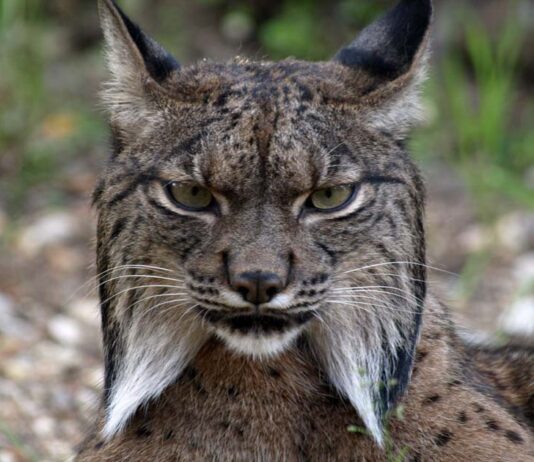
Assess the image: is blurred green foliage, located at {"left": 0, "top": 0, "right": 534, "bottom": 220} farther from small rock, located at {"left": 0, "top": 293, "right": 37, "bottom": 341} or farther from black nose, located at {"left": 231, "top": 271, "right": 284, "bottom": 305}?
black nose, located at {"left": 231, "top": 271, "right": 284, "bottom": 305}

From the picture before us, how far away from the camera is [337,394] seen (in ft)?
15.2

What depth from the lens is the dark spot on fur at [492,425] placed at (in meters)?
4.61

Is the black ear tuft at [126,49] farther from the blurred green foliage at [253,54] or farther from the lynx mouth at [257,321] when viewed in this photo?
the blurred green foliage at [253,54]

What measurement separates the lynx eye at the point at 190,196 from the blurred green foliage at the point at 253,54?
4.08 metres

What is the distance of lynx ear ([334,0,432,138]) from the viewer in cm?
453

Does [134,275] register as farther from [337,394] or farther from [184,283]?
[337,394]

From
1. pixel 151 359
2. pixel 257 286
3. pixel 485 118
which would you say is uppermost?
pixel 485 118

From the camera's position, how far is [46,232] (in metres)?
8.77

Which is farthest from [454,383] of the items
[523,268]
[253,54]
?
[253,54]

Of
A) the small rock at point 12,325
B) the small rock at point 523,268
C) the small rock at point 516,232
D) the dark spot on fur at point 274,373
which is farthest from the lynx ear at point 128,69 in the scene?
the small rock at point 516,232

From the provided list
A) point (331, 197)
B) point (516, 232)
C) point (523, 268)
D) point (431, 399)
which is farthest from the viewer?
point (516, 232)

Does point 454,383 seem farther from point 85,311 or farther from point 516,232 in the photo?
point 516,232

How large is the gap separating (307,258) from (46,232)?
16.1ft

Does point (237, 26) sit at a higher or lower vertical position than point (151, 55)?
higher
